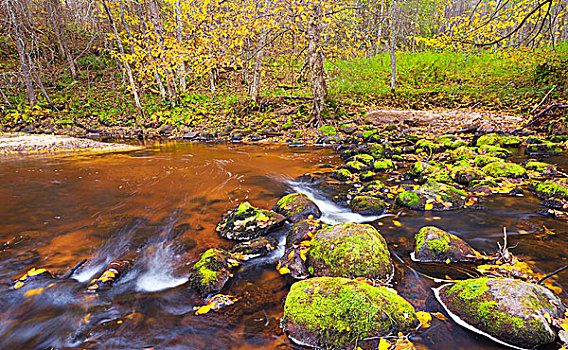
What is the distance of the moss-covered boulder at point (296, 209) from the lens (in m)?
4.58

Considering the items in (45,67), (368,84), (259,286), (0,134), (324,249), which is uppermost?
(45,67)

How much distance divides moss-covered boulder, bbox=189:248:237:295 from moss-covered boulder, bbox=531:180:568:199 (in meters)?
5.40

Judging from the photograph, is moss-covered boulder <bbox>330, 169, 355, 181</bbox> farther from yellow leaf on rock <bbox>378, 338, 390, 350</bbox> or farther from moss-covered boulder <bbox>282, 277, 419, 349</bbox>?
yellow leaf on rock <bbox>378, 338, 390, 350</bbox>

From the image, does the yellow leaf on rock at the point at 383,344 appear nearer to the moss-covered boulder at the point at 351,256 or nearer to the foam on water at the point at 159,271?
the moss-covered boulder at the point at 351,256

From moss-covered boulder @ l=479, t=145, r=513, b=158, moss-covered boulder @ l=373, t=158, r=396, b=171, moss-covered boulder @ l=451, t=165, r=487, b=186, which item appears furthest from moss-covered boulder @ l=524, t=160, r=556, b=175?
moss-covered boulder @ l=373, t=158, r=396, b=171

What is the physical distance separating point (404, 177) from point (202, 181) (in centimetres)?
501

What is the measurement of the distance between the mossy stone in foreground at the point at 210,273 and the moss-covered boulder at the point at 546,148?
9.72 m

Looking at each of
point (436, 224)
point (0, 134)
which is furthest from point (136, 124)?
point (436, 224)

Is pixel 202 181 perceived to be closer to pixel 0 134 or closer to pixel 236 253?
pixel 236 253

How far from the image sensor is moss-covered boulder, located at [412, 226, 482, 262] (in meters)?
3.27

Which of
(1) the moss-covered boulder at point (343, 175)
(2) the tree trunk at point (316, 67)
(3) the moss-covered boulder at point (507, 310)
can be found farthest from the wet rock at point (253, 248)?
(2) the tree trunk at point (316, 67)

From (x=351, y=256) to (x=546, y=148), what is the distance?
29.3 ft

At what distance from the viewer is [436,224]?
4199mm

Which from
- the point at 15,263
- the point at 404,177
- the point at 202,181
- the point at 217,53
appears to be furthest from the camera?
the point at 217,53
